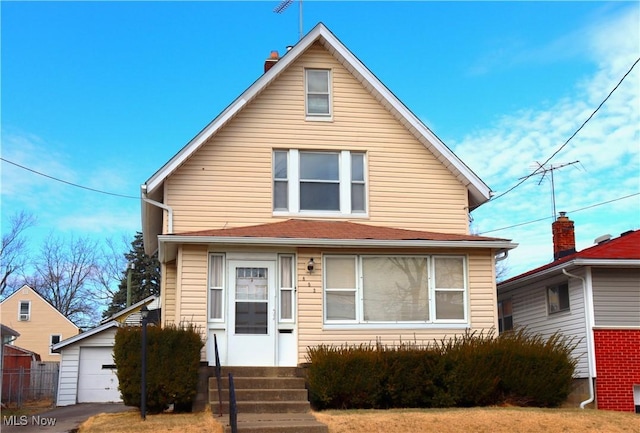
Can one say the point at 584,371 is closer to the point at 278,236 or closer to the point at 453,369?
the point at 453,369

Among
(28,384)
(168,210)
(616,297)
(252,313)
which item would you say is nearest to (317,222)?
(252,313)

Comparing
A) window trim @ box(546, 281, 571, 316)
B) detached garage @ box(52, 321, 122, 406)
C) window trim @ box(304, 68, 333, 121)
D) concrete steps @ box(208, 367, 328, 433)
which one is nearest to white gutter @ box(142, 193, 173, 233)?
concrete steps @ box(208, 367, 328, 433)

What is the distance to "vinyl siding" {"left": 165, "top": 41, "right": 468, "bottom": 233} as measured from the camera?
56.4 feet

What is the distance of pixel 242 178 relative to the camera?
57.3 ft

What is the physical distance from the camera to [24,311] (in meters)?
50.8

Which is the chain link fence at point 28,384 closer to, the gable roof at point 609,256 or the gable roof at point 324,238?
the gable roof at point 324,238

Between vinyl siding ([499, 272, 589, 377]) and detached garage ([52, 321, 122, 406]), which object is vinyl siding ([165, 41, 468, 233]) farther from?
detached garage ([52, 321, 122, 406])

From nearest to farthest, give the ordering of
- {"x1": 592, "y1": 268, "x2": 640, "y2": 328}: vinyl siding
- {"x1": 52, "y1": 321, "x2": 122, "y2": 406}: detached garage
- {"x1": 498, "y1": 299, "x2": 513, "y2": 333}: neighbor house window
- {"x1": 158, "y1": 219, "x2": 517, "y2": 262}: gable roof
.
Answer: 1. {"x1": 158, "y1": 219, "x2": 517, "y2": 262}: gable roof
2. {"x1": 592, "y1": 268, "x2": 640, "y2": 328}: vinyl siding
3. {"x1": 498, "y1": 299, "x2": 513, "y2": 333}: neighbor house window
4. {"x1": 52, "y1": 321, "x2": 122, "y2": 406}: detached garage

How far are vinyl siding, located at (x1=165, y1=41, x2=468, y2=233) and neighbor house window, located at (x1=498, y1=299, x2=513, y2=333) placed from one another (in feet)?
17.3

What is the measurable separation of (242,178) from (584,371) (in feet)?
29.4

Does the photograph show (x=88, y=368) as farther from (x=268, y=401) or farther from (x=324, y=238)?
Answer: (x=268, y=401)

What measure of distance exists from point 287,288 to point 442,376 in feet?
12.8

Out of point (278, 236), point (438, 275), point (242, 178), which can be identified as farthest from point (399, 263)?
point (242, 178)

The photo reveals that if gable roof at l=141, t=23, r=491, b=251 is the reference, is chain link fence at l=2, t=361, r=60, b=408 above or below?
below
